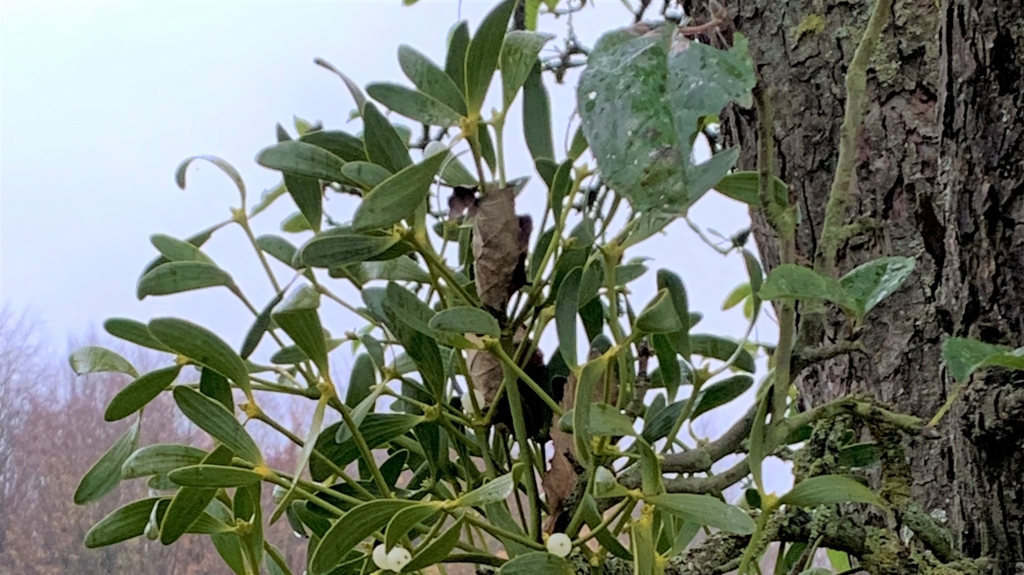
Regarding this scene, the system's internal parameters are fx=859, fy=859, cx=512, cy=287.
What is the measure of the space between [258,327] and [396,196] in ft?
0.35

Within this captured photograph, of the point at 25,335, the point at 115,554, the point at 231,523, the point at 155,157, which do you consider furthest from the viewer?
the point at 155,157

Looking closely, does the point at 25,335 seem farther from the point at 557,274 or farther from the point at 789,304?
the point at 789,304

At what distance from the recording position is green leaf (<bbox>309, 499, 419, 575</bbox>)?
285 mm

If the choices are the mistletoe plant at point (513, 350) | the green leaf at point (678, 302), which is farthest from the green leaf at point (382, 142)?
the green leaf at point (678, 302)

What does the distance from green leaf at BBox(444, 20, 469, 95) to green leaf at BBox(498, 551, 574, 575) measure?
0.18 metres

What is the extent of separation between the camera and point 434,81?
34 centimetres

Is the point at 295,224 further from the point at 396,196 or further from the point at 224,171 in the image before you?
the point at 396,196

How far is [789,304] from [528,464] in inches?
6.0

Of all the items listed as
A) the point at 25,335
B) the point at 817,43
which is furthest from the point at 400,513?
the point at 25,335

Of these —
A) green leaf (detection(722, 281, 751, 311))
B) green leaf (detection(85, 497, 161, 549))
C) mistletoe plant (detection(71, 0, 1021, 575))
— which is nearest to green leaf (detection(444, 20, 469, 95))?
mistletoe plant (detection(71, 0, 1021, 575))

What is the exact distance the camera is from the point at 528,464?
1.18ft

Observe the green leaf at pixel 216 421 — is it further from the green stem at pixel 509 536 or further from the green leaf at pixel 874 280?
the green leaf at pixel 874 280

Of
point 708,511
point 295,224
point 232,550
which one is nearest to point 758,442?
point 708,511

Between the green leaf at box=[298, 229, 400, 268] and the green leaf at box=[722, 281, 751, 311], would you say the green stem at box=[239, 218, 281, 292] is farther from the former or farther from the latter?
the green leaf at box=[722, 281, 751, 311]
